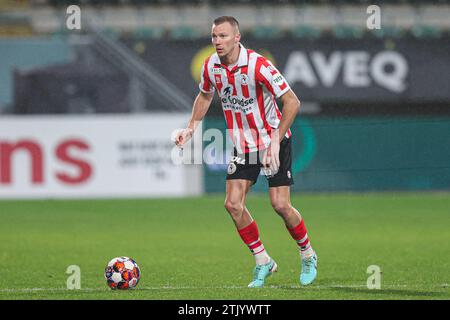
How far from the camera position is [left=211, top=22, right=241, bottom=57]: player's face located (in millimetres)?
7812

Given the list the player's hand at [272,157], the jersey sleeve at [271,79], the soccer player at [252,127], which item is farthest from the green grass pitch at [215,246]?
the jersey sleeve at [271,79]

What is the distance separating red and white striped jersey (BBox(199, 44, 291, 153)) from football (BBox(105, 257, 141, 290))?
1333 mm

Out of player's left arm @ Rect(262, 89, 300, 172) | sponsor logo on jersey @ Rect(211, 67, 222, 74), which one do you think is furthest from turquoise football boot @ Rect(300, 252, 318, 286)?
sponsor logo on jersey @ Rect(211, 67, 222, 74)

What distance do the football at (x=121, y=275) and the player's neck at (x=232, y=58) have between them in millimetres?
1782

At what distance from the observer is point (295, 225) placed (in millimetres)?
8273

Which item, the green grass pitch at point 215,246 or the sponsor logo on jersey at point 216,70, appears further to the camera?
the sponsor logo on jersey at point 216,70

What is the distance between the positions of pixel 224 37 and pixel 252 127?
0.84m

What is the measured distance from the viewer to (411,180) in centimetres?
1992

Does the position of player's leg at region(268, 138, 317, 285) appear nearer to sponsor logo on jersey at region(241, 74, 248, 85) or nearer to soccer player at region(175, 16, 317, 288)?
soccer player at region(175, 16, 317, 288)

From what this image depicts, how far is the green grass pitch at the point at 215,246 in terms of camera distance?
780 centimetres

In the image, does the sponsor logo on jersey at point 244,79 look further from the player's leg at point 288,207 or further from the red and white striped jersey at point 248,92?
the player's leg at point 288,207
